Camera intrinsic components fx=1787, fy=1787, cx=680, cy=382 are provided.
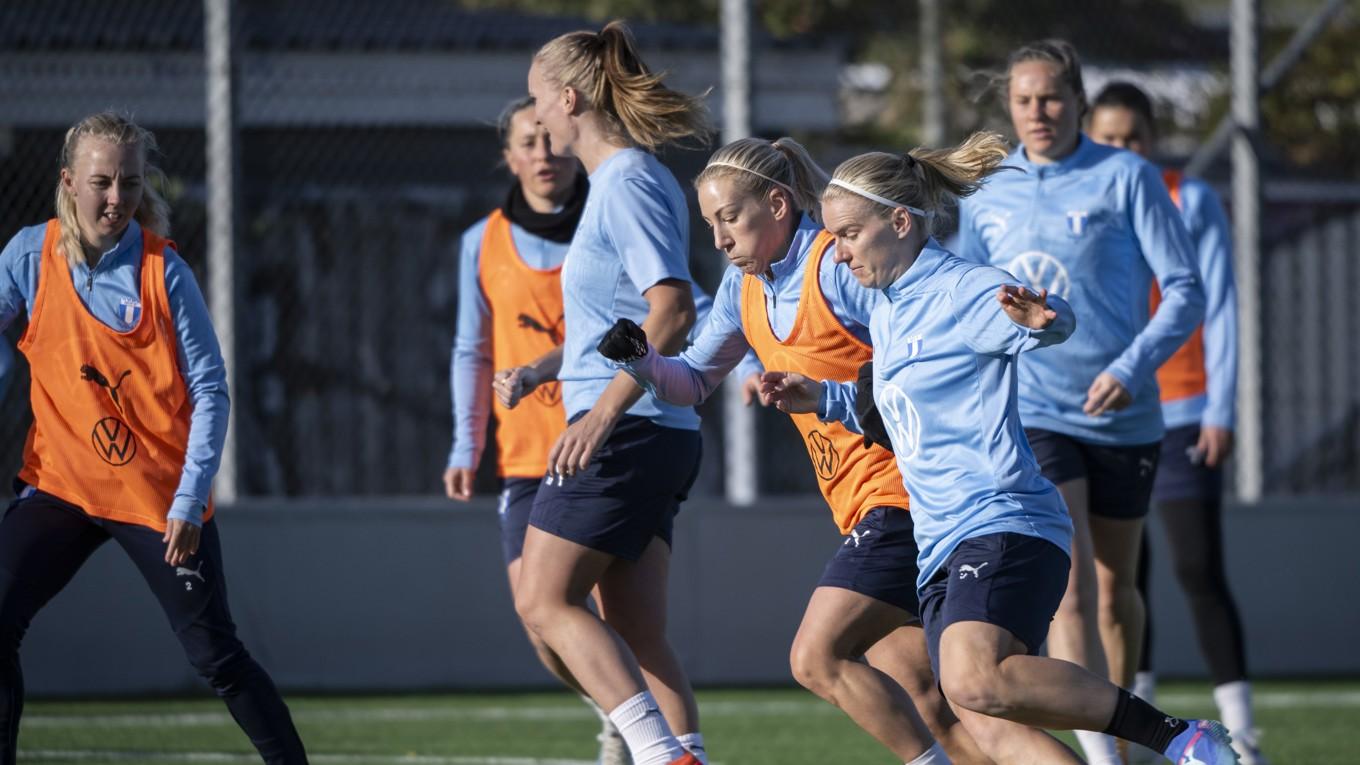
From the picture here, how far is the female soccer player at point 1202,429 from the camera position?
615 centimetres

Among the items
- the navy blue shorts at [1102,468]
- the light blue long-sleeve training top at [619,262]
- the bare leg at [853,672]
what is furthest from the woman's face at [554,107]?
the navy blue shorts at [1102,468]

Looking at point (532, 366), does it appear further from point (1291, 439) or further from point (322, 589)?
point (1291, 439)

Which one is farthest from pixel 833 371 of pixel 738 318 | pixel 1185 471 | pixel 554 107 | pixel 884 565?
pixel 1185 471

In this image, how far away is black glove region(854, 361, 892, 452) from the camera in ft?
13.5

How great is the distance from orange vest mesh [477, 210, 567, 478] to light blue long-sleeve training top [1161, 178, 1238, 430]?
2210mm

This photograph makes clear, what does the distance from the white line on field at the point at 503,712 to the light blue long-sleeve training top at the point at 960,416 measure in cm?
370

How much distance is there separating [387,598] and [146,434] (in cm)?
380

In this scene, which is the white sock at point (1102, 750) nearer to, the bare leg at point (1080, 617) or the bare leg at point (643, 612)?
the bare leg at point (1080, 617)

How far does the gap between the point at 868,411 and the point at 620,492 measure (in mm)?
766

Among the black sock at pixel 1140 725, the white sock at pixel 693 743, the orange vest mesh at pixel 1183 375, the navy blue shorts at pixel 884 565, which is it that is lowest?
the white sock at pixel 693 743

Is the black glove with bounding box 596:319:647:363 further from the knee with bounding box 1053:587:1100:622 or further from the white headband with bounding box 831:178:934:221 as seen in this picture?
the knee with bounding box 1053:587:1100:622

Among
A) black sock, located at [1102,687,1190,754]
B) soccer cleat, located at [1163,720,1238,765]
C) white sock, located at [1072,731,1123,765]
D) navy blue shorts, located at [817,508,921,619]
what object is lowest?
white sock, located at [1072,731,1123,765]

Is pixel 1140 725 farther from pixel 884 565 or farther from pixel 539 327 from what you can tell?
pixel 539 327

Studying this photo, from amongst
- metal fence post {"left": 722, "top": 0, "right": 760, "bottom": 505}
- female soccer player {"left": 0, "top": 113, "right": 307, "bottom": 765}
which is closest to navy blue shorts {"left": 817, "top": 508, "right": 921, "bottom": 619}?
female soccer player {"left": 0, "top": 113, "right": 307, "bottom": 765}
